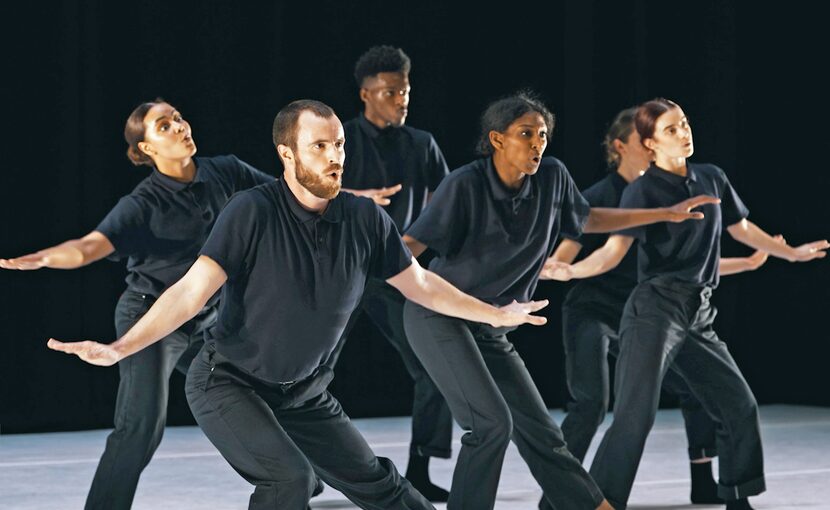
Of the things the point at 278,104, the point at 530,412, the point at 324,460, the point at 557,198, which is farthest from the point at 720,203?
the point at 278,104

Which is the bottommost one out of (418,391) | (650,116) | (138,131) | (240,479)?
(240,479)

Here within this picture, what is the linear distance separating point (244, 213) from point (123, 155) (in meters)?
4.36

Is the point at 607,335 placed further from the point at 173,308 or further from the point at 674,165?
the point at 173,308

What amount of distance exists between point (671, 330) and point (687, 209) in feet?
1.39

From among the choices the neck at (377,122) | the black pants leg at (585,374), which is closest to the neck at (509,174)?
the black pants leg at (585,374)

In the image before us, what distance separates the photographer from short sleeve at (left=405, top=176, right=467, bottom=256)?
15.2ft

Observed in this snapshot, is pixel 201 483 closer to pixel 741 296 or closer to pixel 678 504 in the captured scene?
pixel 678 504

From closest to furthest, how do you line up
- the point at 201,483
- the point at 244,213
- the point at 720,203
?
the point at 244,213 → the point at 720,203 → the point at 201,483

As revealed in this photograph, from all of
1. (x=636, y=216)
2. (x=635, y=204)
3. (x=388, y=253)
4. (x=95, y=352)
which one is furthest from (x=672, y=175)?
(x=95, y=352)

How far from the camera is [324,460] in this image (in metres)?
3.67

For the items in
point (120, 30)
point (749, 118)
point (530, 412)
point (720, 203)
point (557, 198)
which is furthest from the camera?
point (749, 118)

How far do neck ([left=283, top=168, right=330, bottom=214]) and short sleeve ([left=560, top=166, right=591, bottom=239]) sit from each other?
125cm

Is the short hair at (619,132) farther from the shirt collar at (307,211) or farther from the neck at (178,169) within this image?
the shirt collar at (307,211)

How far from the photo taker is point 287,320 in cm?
364
